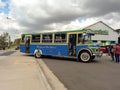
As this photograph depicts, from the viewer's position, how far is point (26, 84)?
8.95 m

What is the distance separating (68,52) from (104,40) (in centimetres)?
4321

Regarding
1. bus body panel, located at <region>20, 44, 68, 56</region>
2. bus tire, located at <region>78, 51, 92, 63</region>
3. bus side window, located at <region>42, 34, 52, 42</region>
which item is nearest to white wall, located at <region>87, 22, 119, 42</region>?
bus body panel, located at <region>20, 44, 68, 56</region>

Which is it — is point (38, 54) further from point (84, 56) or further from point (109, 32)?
point (109, 32)

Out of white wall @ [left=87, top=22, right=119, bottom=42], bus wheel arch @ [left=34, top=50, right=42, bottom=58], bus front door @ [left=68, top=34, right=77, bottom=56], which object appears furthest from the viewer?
white wall @ [left=87, top=22, right=119, bottom=42]

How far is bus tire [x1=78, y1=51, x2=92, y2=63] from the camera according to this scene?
19078 mm

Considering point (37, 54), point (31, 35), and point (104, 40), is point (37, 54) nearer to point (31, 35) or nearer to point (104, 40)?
point (31, 35)

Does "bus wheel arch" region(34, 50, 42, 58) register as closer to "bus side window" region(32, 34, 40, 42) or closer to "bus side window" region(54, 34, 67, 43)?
"bus side window" region(32, 34, 40, 42)

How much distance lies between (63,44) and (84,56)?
2.83 m

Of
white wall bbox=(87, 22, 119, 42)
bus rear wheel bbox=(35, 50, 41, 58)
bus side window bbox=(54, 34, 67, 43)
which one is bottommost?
bus rear wheel bbox=(35, 50, 41, 58)

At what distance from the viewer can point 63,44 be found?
21.4 meters

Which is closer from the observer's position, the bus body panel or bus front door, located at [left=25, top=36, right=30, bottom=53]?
the bus body panel

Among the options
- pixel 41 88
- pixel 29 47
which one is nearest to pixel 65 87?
pixel 41 88

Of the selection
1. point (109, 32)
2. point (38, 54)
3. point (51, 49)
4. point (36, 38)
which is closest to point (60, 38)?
point (51, 49)

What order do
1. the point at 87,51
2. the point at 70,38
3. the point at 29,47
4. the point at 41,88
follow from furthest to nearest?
the point at 29,47, the point at 70,38, the point at 87,51, the point at 41,88
